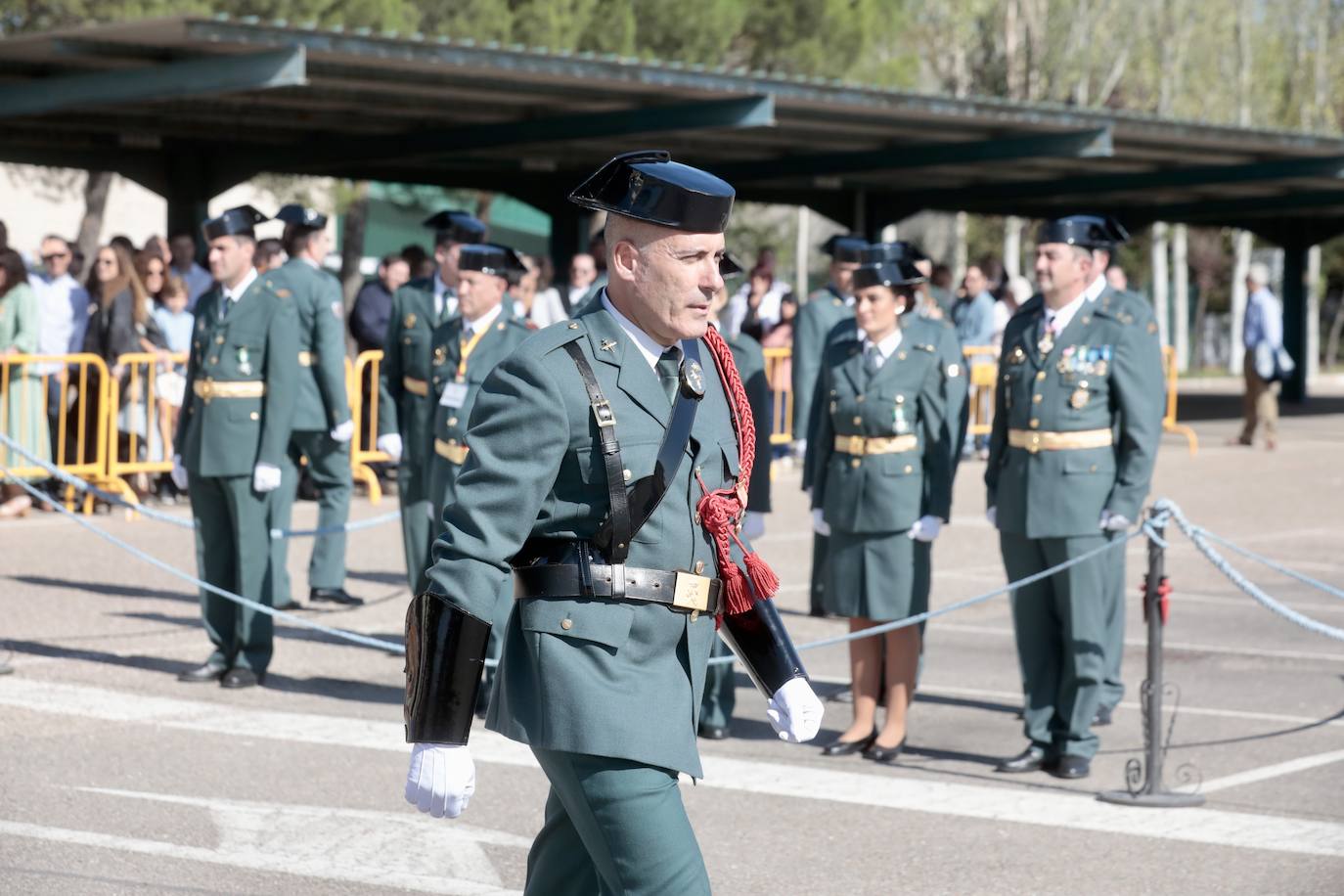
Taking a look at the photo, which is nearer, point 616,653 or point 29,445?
point 616,653

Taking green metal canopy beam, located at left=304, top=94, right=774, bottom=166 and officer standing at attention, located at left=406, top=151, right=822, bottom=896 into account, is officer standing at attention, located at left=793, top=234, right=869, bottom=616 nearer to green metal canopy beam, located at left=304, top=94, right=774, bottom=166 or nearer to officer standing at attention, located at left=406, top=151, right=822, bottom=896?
green metal canopy beam, located at left=304, top=94, right=774, bottom=166

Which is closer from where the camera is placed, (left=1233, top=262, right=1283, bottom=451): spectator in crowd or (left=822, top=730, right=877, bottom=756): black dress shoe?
(left=822, top=730, right=877, bottom=756): black dress shoe

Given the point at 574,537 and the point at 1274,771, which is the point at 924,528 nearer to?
the point at 1274,771

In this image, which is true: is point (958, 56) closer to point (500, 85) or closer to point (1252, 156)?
point (1252, 156)

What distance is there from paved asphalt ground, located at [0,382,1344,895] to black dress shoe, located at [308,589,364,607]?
0.64 ft

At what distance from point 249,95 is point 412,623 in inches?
526

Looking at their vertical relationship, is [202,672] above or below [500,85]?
below

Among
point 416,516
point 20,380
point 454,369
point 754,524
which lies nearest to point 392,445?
point 416,516

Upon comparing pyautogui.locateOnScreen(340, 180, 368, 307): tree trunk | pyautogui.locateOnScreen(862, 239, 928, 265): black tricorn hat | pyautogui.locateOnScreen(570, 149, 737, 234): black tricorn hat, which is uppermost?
pyautogui.locateOnScreen(570, 149, 737, 234): black tricorn hat

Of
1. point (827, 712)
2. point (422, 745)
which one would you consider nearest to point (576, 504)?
point (422, 745)

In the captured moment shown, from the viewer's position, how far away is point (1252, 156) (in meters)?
24.3

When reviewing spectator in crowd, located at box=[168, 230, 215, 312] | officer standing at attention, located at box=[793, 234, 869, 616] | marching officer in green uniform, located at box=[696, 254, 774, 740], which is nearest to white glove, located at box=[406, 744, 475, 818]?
marching officer in green uniform, located at box=[696, 254, 774, 740]

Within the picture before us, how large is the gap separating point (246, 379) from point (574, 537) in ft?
17.7

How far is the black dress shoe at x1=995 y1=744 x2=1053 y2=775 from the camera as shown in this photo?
7355mm
